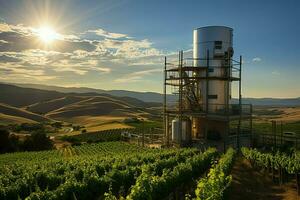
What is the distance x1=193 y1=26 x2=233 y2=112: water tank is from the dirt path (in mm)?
11962

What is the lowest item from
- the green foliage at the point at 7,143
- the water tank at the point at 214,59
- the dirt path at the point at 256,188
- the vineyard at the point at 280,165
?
the green foliage at the point at 7,143

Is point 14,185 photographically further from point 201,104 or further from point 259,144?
point 259,144

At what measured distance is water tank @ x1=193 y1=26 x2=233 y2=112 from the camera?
135 feet

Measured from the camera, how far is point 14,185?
669 inches

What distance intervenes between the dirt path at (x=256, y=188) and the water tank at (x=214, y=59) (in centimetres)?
1196

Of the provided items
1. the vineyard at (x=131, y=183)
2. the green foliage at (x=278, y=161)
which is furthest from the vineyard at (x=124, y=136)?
the vineyard at (x=131, y=183)

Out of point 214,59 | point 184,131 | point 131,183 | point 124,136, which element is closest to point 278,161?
point 131,183

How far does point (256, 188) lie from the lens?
24266 millimetres

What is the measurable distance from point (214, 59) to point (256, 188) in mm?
19668

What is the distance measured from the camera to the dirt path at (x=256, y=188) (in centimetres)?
2174

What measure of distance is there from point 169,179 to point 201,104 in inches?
996

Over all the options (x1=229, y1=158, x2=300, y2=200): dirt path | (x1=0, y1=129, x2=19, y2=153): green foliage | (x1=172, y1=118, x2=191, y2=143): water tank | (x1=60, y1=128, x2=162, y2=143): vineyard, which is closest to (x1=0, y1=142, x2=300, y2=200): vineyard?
(x1=229, y1=158, x2=300, y2=200): dirt path

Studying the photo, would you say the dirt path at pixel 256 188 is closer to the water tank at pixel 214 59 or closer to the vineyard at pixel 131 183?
the vineyard at pixel 131 183

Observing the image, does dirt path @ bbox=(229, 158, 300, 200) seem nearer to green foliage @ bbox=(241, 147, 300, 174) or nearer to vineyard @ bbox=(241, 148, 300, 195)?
vineyard @ bbox=(241, 148, 300, 195)
